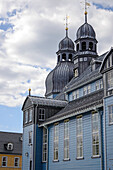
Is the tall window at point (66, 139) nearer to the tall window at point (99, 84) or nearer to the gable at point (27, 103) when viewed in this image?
the tall window at point (99, 84)

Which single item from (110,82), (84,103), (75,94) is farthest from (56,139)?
(110,82)

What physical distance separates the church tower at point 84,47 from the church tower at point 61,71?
33.2 ft

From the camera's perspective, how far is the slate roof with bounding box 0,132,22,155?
62000mm

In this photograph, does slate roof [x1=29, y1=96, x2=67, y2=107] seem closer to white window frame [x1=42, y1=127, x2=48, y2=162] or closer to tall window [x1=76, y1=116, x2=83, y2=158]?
white window frame [x1=42, y1=127, x2=48, y2=162]

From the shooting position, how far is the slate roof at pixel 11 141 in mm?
62000

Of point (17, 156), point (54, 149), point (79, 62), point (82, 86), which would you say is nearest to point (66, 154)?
point (54, 149)

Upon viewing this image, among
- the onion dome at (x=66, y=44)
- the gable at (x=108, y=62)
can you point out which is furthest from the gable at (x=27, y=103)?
the onion dome at (x=66, y=44)

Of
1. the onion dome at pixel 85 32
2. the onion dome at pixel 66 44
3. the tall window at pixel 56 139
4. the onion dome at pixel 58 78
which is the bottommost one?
the tall window at pixel 56 139

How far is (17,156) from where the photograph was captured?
62312 mm

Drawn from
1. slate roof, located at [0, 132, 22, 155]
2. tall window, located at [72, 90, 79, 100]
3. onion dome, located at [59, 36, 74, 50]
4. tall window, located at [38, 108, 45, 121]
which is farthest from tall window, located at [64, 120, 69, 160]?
onion dome, located at [59, 36, 74, 50]

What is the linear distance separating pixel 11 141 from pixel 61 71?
1777 centimetres

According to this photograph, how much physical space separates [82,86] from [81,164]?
464 inches

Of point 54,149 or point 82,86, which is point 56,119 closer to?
point 54,149

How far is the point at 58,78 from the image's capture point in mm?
60844
